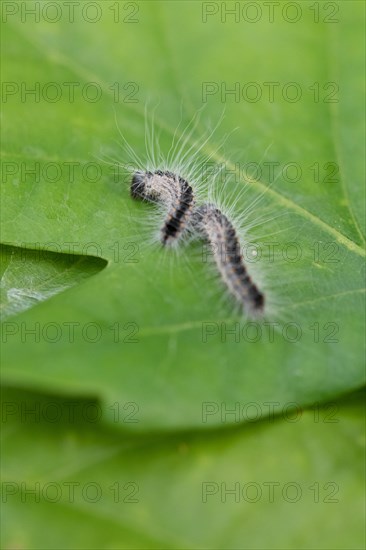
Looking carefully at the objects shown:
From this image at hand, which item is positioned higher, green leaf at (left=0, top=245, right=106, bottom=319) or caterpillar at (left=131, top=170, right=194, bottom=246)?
caterpillar at (left=131, top=170, right=194, bottom=246)

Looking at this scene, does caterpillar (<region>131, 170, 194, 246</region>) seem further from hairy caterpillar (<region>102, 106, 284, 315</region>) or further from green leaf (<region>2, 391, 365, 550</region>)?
green leaf (<region>2, 391, 365, 550</region>)

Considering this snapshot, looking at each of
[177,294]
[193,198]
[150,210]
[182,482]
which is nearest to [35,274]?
[150,210]

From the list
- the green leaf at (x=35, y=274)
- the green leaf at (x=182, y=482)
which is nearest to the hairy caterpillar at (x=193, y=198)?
the green leaf at (x=35, y=274)

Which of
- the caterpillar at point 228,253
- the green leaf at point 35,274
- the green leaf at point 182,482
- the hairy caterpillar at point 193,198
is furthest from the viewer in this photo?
the hairy caterpillar at point 193,198

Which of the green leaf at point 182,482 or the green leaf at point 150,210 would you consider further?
the green leaf at point 182,482

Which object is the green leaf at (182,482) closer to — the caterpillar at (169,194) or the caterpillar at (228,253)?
the caterpillar at (228,253)

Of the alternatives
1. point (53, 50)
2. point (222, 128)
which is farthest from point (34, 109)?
point (222, 128)

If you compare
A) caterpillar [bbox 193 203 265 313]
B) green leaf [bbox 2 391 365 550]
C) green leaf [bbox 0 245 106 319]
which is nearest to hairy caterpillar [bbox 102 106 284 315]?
caterpillar [bbox 193 203 265 313]
